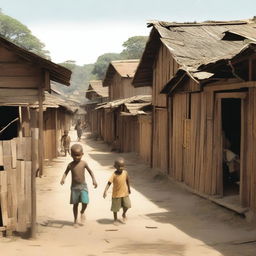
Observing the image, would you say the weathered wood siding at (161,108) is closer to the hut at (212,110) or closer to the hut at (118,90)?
the hut at (212,110)

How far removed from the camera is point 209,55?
13812mm

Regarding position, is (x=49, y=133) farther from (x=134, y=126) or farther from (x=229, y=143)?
(x=229, y=143)

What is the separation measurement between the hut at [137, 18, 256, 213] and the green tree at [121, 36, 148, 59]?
259 feet

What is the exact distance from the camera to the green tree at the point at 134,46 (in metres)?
94.4

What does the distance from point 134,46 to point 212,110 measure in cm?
8930

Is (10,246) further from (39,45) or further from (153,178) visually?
(39,45)

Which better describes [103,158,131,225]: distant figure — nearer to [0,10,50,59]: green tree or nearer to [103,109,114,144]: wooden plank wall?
[103,109,114,144]: wooden plank wall

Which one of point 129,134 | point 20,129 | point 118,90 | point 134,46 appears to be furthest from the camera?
point 134,46

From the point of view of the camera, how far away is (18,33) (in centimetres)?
8325

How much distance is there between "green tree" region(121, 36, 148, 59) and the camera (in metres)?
94.4

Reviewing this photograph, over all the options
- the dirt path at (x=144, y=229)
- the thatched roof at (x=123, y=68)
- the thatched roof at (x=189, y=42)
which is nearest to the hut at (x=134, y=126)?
the thatched roof at (x=189, y=42)

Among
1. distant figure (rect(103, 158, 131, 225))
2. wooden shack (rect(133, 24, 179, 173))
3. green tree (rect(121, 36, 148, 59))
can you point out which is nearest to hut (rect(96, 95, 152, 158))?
wooden shack (rect(133, 24, 179, 173))

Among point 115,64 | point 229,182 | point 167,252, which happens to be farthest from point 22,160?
point 115,64

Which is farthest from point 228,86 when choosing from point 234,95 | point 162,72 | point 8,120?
point 8,120
